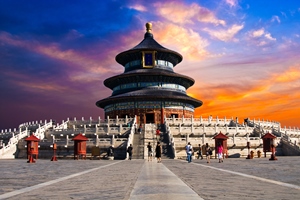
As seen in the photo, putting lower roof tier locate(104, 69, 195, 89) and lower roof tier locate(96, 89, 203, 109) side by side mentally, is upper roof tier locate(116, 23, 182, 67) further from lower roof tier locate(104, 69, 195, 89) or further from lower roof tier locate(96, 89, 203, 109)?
lower roof tier locate(96, 89, 203, 109)

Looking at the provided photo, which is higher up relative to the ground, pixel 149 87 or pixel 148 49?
pixel 148 49

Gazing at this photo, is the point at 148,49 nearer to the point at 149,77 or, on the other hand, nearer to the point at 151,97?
the point at 149,77

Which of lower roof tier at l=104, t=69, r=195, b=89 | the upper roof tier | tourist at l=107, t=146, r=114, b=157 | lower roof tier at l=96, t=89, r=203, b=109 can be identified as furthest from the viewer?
the upper roof tier

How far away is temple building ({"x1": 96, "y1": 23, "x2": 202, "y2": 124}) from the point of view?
56406 mm

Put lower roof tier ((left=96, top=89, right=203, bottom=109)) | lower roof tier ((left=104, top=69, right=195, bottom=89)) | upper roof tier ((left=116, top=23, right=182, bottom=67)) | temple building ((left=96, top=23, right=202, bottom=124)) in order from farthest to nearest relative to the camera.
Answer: upper roof tier ((left=116, top=23, right=182, bottom=67)) < lower roof tier ((left=104, top=69, right=195, bottom=89)) < temple building ((left=96, top=23, right=202, bottom=124)) < lower roof tier ((left=96, top=89, right=203, bottom=109))

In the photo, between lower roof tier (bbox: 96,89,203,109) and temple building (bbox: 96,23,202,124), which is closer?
lower roof tier (bbox: 96,89,203,109)

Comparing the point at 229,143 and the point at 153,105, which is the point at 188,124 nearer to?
the point at 229,143

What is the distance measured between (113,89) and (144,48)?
977 centimetres

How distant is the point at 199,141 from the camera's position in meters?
36.5

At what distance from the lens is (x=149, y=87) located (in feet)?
195

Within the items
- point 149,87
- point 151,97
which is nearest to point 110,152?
point 151,97

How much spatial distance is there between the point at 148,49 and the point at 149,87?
737 cm

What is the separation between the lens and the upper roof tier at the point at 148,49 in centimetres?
6270

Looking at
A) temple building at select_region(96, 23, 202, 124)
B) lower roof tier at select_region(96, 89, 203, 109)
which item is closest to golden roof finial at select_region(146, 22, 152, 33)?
temple building at select_region(96, 23, 202, 124)
